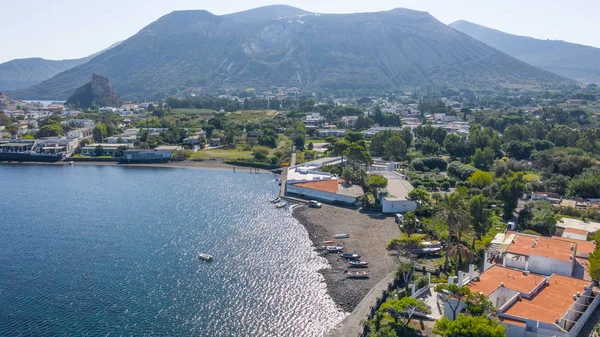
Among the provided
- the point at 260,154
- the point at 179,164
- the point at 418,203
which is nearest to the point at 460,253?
the point at 418,203

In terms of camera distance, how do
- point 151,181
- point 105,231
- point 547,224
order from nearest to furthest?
1. point 547,224
2. point 105,231
3. point 151,181

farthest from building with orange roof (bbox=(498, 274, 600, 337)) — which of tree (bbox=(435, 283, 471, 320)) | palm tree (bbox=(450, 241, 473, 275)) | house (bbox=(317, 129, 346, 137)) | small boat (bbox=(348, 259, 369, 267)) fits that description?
house (bbox=(317, 129, 346, 137))

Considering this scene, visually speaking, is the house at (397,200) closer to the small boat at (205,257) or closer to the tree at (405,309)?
the small boat at (205,257)

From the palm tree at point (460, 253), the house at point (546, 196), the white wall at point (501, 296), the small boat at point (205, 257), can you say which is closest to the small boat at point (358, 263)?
the palm tree at point (460, 253)

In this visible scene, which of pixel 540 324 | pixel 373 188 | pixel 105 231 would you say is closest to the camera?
pixel 540 324

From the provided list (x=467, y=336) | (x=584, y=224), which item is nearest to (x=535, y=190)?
(x=584, y=224)

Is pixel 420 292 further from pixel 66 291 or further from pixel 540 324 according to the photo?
pixel 66 291
